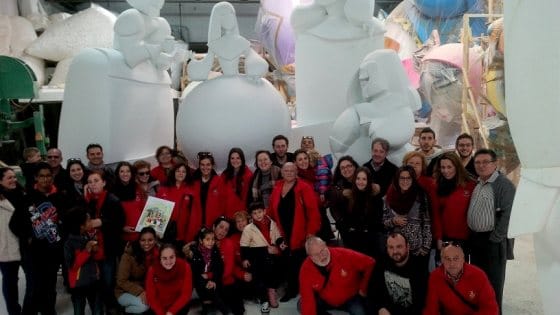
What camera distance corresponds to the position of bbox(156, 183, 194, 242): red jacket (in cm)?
401

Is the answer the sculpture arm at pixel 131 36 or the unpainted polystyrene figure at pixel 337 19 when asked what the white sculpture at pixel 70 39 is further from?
the unpainted polystyrene figure at pixel 337 19

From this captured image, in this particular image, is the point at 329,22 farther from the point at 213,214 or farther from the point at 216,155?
the point at 213,214

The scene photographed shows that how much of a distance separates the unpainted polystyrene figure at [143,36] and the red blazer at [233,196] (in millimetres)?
1838

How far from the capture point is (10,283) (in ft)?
11.5

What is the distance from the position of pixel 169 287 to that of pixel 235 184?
3.57ft

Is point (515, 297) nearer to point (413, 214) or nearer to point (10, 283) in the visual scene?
point (413, 214)

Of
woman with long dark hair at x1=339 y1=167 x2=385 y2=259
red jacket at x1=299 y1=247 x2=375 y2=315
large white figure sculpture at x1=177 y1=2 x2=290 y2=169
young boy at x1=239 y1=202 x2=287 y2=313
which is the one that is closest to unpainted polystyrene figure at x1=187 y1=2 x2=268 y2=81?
large white figure sculpture at x1=177 y1=2 x2=290 y2=169

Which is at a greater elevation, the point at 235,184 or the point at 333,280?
the point at 235,184

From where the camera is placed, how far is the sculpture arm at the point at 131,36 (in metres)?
5.24

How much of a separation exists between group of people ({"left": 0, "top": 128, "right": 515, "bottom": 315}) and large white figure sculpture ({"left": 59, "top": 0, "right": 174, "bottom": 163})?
40.8 inches

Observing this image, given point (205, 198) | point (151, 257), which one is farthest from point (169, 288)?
point (205, 198)

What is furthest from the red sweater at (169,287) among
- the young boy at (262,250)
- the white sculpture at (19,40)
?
the white sculpture at (19,40)

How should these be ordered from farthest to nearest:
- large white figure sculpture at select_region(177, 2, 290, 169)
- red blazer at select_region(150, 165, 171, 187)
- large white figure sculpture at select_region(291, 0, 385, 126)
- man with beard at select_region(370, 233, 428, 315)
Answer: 1. large white figure sculpture at select_region(291, 0, 385, 126)
2. large white figure sculpture at select_region(177, 2, 290, 169)
3. red blazer at select_region(150, 165, 171, 187)
4. man with beard at select_region(370, 233, 428, 315)

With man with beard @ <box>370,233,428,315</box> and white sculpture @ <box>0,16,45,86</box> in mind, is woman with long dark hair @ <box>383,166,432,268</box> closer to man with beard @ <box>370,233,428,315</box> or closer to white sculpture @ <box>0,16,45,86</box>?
man with beard @ <box>370,233,428,315</box>
